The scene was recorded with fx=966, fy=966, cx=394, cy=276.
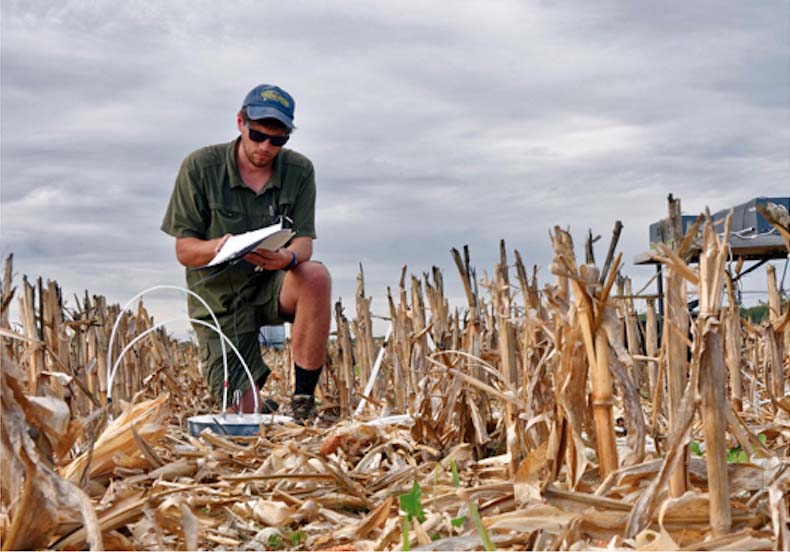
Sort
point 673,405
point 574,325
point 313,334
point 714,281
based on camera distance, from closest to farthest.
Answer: point 714,281 < point 673,405 < point 574,325 < point 313,334

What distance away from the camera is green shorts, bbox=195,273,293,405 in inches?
218

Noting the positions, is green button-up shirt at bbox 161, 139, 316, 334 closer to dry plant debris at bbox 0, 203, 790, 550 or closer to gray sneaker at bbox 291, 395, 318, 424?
gray sneaker at bbox 291, 395, 318, 424

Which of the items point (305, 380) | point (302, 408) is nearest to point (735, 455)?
point (302, 408)

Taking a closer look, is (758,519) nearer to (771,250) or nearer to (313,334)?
(313,334)

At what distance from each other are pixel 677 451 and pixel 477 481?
1.14 m

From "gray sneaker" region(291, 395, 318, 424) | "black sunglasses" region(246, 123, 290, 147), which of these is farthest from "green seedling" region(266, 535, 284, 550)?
"black sunglasses" region(246, 123, 290, 147)

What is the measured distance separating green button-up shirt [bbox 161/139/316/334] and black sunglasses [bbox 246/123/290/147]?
0.94 ft

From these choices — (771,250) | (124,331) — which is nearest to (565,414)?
(124,331)

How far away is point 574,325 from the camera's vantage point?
2062 millimetres

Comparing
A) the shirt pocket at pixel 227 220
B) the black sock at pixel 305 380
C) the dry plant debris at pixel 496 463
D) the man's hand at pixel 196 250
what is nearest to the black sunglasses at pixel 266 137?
the shirt pocket at pixel 227 220

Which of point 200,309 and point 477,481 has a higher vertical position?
point 200,309

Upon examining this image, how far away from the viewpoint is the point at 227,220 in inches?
217

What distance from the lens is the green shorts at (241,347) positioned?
5.53 metres

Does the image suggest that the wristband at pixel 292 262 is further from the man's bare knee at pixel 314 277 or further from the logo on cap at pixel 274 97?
the logo on cap at pixel 274 97
